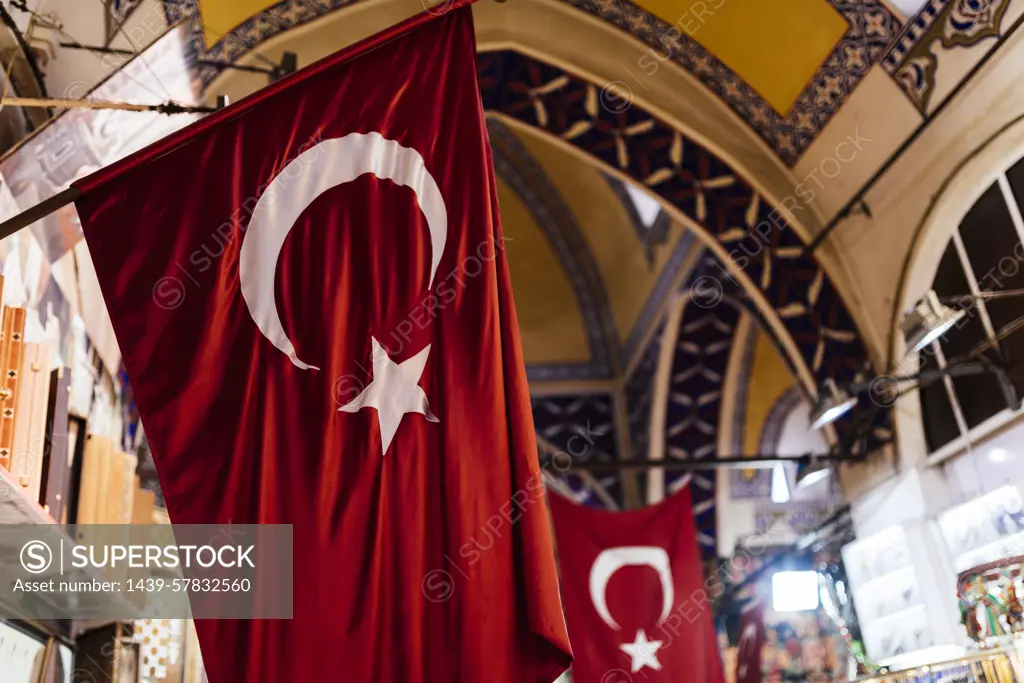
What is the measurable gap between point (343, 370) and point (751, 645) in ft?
30.8

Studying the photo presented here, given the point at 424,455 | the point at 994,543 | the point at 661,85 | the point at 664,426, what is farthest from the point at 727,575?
the point at 424,455

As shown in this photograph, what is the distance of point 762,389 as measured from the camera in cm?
1185

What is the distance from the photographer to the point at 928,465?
6.97m

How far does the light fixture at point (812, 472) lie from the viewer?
770cm

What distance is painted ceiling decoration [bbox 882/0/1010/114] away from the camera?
5.87m

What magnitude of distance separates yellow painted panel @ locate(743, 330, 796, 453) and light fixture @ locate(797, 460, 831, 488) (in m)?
3.73

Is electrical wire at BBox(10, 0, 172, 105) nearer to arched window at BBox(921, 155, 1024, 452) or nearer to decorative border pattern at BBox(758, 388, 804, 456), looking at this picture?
arched window at BBox(921, 155, 1024, 452)

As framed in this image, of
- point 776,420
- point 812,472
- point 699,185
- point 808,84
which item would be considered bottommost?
point 812,472

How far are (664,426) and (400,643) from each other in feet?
30.8

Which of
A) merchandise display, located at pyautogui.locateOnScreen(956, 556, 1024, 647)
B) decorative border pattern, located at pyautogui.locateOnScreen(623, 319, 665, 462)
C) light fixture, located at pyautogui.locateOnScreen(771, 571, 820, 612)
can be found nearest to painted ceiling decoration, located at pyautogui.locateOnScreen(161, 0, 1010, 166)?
merchandise display, located at pyautogui.locateOnScreen(956, 556, 1024, 647)

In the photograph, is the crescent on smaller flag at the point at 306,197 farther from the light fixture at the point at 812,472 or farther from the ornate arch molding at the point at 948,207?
the light fixture at the point at 812,472

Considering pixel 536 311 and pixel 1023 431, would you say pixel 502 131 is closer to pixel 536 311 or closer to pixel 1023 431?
pixel 536 311

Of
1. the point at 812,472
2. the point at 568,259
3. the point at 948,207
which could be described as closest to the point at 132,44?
the point at 948,207

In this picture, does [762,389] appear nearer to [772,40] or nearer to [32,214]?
[772,40]
